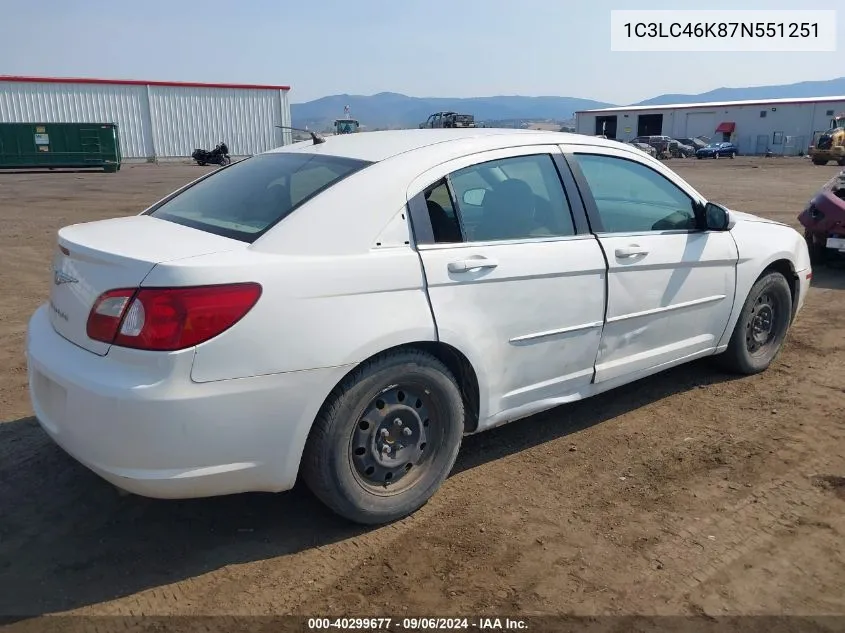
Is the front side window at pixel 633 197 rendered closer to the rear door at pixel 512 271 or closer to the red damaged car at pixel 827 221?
the rear door at pixel 512 271

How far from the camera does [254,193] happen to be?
11.2ft

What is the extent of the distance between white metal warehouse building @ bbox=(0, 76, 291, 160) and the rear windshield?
3687 centimetres

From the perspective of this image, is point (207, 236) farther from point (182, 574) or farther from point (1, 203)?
point (1, 203)

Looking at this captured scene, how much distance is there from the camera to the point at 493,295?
130 inches

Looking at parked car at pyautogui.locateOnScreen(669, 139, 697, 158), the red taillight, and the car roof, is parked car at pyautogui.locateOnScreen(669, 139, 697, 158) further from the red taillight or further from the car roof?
the red taillight

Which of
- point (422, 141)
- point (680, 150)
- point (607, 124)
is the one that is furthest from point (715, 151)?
point (422, 141)

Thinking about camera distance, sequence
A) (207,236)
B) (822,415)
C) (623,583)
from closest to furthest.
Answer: (623,583), (207,236), (822,415)

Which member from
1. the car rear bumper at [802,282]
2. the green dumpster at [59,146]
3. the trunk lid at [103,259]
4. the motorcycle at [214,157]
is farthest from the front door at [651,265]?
the motorcycle at [214,157]

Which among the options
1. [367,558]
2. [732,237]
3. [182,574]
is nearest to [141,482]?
[182,574]

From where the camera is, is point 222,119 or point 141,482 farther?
point 222,119

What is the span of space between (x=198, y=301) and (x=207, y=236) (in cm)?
55

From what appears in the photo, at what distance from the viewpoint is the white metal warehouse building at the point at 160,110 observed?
37344mm

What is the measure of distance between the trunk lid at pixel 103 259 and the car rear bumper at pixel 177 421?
146 mm

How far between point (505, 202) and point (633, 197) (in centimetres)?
101
